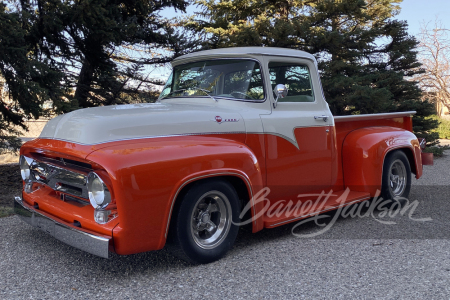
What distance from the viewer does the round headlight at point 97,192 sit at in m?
3.07

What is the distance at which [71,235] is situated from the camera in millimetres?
3188

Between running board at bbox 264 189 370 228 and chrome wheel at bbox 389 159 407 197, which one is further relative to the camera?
chrome wheel at bbox 389 159 407 197

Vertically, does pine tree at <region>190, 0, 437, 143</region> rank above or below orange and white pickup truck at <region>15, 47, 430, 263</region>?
above

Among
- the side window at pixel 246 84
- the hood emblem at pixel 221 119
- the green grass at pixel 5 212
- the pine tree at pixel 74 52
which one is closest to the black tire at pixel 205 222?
the hood emblem at pixel 221 119

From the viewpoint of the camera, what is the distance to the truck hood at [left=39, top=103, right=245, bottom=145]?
10.7 feet

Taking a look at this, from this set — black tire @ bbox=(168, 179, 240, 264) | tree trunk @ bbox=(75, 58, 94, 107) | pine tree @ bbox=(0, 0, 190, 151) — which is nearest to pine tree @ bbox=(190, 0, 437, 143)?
pine tree @ bbox=(0, 0, 190, 151)

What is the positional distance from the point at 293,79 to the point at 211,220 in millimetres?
1888

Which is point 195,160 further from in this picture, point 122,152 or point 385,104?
point 385,104

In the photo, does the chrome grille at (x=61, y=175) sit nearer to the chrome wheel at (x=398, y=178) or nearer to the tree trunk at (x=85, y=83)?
the chrome wheel at (x=398, y=178)

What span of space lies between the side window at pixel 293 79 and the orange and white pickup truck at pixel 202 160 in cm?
1

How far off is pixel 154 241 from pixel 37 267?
45.0 inches

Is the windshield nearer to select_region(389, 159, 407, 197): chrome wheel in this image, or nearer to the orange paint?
the orange paint

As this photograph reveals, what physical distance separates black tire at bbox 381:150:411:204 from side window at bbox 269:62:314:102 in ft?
4.71

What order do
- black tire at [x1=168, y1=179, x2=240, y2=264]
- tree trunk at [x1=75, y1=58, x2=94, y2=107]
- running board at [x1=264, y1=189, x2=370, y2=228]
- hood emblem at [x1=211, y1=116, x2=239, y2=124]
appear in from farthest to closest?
1. tree trunk at [x1=75, y1=58, x2=94, y2=107]
2. running board at [x1=264, y1=189, x2=370, y2=228]
3. hood emblem at [x1=211, y1=116, x2=239, y2=124]
4. black tire at [x1=168, y1=179, x2=240, y2=264]
